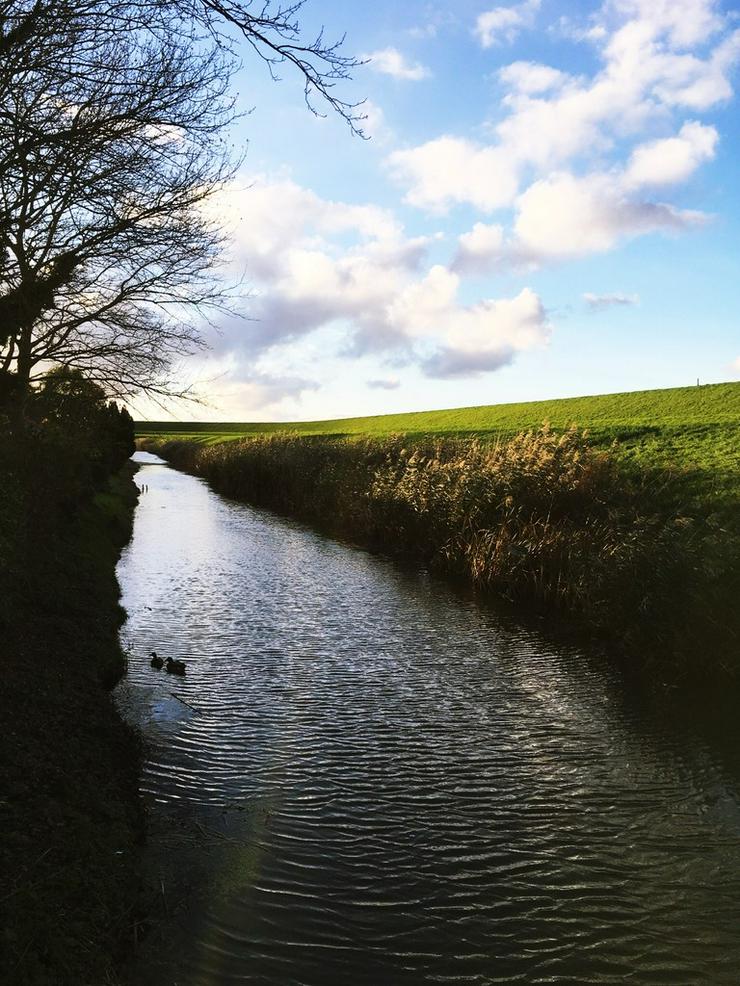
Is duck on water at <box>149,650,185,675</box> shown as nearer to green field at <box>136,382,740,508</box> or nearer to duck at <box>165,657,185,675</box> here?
duck at <box>165,657,185,675</box>

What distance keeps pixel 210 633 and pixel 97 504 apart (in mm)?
10381

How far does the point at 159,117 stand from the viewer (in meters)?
Result: 6.84

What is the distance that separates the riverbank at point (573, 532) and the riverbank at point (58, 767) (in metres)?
6.41

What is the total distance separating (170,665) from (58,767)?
12.7 ft

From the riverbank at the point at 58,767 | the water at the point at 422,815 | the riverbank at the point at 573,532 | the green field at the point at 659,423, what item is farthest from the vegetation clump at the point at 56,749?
the green field at the point at 659,423

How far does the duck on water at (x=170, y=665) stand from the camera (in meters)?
8.63

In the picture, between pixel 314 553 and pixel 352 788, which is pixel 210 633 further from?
pixel 314 553

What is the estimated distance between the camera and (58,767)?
4848 millimetres

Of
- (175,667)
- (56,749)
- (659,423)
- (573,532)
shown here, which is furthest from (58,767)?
(659,423)

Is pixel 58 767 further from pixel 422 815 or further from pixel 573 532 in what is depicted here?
pixel 573 532

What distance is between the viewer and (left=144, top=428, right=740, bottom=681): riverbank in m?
8.70

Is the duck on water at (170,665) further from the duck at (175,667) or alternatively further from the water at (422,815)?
the water at (422,815)

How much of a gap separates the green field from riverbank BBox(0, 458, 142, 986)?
32.5 feet

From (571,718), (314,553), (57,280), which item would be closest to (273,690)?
(571,718)
